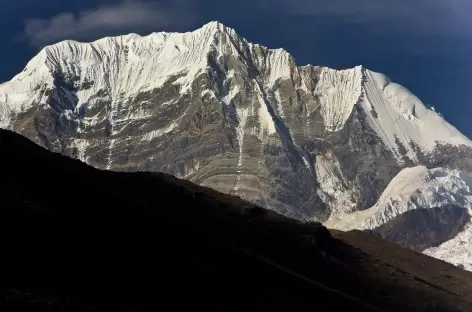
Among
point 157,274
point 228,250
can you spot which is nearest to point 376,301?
point 228,250

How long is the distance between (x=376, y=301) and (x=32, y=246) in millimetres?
58260

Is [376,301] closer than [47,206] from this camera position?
No

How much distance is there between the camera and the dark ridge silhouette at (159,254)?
81500mm

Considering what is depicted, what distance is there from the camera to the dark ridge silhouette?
8150 centimetres

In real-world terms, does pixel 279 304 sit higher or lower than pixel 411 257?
lower

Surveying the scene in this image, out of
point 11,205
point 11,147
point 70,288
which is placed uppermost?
point 11,147

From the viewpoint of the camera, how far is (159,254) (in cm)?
9825

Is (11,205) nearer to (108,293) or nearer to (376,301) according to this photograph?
(108,293)

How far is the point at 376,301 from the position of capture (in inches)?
5113

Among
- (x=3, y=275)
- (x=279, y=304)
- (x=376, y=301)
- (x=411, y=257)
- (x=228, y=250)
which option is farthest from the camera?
(x=411, y=257)

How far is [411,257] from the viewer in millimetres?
196000

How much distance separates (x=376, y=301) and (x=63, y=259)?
186ft

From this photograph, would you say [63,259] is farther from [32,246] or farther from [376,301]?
[376,301]

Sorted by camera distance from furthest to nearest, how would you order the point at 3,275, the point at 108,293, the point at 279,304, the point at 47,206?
the point at 279,304, the point at 47,206, the point at 108,293, the point at 3,275
